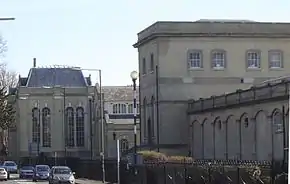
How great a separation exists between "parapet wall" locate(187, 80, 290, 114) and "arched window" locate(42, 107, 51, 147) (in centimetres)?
5277

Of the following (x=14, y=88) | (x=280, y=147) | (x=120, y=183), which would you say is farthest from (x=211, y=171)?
(x=14, y=88)

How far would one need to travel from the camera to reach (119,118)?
141 meters

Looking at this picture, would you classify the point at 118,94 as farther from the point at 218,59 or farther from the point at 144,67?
the point at 218,59

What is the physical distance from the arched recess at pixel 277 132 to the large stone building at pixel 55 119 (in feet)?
228

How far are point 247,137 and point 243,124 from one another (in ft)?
5.38

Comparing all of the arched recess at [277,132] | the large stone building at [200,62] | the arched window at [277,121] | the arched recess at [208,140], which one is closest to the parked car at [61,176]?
the arched recess at [277,132]

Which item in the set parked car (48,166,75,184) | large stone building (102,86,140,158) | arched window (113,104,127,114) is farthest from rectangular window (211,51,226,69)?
arched window (113,104,127,114)

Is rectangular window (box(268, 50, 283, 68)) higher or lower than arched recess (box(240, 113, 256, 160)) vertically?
higher

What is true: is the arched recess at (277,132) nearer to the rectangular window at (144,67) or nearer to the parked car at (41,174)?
the parked car at (41,174)

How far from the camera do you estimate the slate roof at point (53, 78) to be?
144m

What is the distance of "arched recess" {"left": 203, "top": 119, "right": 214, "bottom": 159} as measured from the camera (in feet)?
274

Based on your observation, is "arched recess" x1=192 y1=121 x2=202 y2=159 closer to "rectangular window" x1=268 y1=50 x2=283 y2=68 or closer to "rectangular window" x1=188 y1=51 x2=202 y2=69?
"rectangular window" x1=188 y1=51 x2=202 y2=69

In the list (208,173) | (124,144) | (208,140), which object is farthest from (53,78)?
(208,173)

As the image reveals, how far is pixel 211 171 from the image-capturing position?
4169cm
